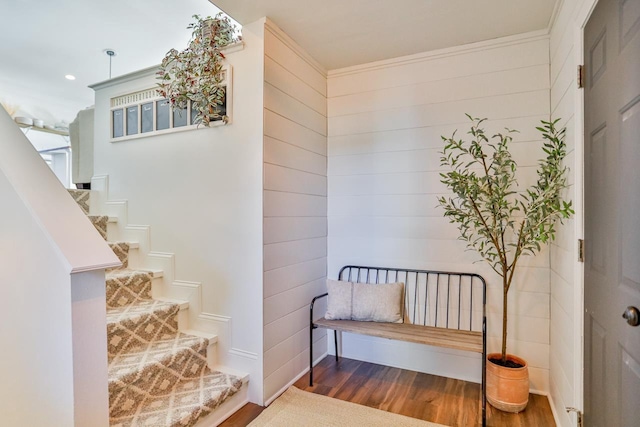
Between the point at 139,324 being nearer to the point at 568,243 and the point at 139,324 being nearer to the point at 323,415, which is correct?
the point at 323,415

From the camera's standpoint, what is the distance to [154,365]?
1959mm

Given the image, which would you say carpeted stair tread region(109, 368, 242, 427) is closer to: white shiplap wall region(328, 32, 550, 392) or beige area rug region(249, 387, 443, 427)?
beige area rug region(249, 387, 443, 427)

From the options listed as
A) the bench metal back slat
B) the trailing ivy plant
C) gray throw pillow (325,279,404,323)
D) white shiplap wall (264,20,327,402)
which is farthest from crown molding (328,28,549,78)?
gray throw pillow (325,279,404,323)

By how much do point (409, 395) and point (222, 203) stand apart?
6.28 feet

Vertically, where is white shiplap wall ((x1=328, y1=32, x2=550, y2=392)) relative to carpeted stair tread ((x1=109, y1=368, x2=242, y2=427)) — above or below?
above

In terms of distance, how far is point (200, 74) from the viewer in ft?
7.86

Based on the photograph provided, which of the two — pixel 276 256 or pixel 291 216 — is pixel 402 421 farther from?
pixel 291 216

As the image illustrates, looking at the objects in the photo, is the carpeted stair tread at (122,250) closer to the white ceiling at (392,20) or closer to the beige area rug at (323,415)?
the beige area rug at (323,415)

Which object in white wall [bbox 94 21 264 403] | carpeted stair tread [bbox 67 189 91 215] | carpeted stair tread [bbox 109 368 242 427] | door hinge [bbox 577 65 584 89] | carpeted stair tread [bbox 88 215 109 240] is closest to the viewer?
door hinge [bbox 577 65 584 89]

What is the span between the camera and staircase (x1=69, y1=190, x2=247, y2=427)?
1.80 m

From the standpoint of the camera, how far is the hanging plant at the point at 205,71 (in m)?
2.38

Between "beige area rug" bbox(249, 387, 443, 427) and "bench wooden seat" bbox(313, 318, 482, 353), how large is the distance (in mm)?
467

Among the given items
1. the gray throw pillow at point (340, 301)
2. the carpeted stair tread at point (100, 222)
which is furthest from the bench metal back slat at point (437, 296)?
the carpeted stair tread at point (100, 222)

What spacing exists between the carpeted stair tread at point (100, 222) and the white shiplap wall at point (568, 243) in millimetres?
3388
